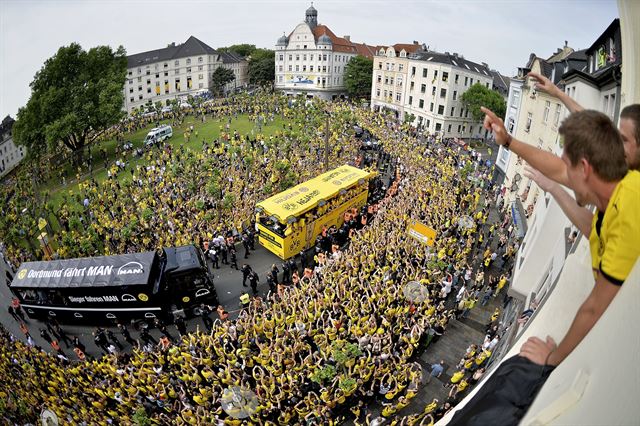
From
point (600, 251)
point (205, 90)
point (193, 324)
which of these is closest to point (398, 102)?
point (205, 90)

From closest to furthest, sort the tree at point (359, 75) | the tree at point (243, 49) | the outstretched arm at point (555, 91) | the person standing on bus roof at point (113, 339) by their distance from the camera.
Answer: the outstretched arm at point (555, 91), the person standing on bus roof at point (113, 339), the tree at point (359, 75), the tree at point (243, 49)

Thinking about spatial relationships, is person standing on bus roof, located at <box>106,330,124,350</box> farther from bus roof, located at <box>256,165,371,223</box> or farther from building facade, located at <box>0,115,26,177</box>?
building facade, located at <box>0,115,26,177</box>

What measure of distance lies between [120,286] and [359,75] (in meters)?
68.3

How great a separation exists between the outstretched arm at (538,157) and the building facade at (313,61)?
80.8 metres

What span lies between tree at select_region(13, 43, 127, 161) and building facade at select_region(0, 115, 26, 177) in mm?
21835

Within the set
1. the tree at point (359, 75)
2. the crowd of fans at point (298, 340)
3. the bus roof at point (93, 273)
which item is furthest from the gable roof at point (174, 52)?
the bus roof at point (93, 273)

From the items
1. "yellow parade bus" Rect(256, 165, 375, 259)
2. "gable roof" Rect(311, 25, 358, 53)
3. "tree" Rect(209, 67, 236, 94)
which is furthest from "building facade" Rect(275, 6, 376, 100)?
"yellow parade bus" Rect(256, 165, 375, 259)

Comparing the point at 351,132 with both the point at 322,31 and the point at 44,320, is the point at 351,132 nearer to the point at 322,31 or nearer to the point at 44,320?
the point at 44,320

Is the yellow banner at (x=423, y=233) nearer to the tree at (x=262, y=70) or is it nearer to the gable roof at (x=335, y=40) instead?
the gable roof at (x=335, y=40)

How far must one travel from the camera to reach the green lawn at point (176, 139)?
35684 mm

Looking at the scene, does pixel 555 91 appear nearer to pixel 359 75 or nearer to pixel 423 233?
pixel 423 233

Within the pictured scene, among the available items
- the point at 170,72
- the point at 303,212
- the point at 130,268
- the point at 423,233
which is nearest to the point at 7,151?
the point at 170,72

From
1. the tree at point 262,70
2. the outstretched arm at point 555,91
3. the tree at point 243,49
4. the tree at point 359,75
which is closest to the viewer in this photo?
the outstretched arm at point 555,91

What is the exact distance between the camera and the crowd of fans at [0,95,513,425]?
11.6m
